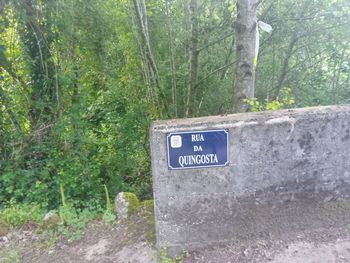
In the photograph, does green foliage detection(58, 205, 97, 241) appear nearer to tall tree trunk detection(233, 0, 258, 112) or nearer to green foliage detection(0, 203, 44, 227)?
green foliage detection(0, 203, 44, 227)

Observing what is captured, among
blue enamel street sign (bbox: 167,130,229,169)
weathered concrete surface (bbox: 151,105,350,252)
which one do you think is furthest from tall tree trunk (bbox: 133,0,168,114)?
blue enamel street sign (bbox: 167,130,229,169)

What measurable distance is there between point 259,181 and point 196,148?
0.55 metres

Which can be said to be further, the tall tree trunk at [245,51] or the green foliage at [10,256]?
the tall tree trunk at [245,51]

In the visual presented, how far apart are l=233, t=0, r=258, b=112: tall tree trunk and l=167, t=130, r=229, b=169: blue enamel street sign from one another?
1632 mm

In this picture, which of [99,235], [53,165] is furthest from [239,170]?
[53,165]

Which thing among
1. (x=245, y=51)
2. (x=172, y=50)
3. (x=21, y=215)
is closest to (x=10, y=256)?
(x=21, y=215)

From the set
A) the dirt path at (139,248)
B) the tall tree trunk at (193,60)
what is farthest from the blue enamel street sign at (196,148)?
the tall tree trunk at (193,60)

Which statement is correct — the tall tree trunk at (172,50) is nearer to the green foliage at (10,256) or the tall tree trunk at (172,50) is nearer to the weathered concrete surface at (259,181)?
the weathered concrete surface at (259,181)

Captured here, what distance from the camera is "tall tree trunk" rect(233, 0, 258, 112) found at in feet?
12.2

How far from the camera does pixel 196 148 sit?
2.31 m

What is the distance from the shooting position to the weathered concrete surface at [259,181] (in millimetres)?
2346

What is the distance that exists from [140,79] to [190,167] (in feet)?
11.3

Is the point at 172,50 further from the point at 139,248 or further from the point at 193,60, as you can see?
the point at 139,248

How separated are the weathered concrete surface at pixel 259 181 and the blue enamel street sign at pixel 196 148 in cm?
4
